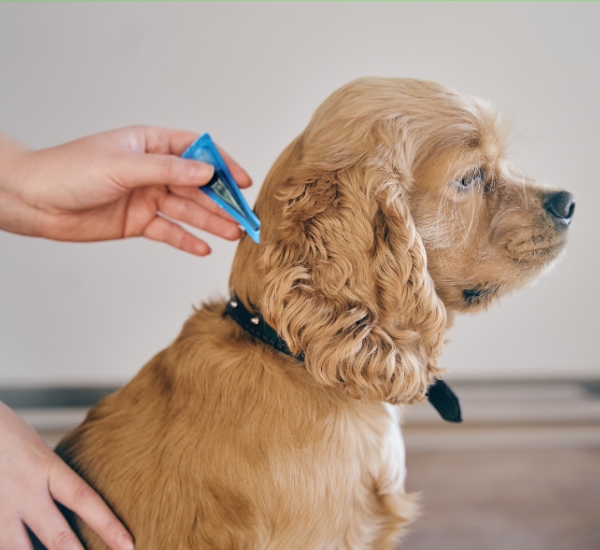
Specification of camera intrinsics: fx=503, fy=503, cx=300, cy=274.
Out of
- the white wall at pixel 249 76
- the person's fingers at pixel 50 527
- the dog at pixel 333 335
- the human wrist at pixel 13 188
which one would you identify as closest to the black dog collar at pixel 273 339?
the dog at pixel 333 335

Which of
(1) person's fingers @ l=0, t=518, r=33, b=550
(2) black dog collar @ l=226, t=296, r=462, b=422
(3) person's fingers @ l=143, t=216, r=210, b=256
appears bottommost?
(1) person's fingers @ l=0, t=518, r=33, b=550

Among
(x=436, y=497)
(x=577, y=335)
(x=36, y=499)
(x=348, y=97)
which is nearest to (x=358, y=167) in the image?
(x=348, y=97)

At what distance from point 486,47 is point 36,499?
2.26 m

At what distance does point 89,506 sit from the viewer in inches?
42.9

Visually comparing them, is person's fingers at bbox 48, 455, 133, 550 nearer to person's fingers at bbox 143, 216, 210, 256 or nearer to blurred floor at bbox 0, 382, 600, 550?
person's fingers at bbox 143, 216, 210, 256

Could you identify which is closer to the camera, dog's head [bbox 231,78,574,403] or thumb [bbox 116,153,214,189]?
dog's head [bbox 231,78,574,403]

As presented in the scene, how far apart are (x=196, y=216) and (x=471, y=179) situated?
2.91ft

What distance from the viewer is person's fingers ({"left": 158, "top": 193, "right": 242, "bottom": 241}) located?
163cm

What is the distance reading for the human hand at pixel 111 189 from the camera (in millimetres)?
1365

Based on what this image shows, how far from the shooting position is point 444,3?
83.4 inches

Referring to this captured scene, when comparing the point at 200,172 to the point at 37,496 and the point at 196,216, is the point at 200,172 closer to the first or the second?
the point at 196,216

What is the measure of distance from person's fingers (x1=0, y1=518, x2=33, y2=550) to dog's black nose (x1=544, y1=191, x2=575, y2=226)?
143 centimetres

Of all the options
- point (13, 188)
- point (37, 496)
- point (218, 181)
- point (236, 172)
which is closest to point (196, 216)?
point (236, 172)

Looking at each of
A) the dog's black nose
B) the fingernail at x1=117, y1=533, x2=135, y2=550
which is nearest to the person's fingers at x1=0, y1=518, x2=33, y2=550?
the fingernail at x1=117, y1=533, x2=135, y2=550
